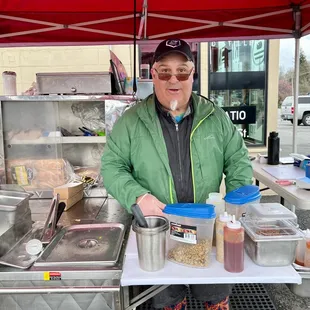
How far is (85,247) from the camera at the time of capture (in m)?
1.54

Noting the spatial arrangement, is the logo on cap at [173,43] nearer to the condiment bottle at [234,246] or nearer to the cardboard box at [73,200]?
the condiment bottle at [234,246]

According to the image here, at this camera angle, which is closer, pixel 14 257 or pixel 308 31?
pixel 14 257

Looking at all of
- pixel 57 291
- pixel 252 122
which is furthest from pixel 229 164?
pixel 252 122

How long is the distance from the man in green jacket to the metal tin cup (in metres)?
0.40

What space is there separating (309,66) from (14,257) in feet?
55.3

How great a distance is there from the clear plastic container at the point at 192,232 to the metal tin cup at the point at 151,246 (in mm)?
52

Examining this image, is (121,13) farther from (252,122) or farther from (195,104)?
(252,122)

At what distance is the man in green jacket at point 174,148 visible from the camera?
151 centimetres

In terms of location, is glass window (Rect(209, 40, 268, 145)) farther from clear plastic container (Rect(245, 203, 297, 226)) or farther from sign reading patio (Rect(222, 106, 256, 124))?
clear plastic container (Rect(245, 203, 297, 226))

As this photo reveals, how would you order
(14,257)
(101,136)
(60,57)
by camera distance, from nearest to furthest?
1. (14,257)
2. (101,136)
3. (60,57)

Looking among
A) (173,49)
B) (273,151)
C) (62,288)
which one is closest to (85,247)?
(62,288)

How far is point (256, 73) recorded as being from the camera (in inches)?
199

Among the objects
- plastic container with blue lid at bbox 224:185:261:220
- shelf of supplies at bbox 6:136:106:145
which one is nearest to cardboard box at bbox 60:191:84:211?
shelf of supplies at bbox 6:136:106:145

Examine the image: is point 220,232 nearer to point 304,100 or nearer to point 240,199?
point 240,199
